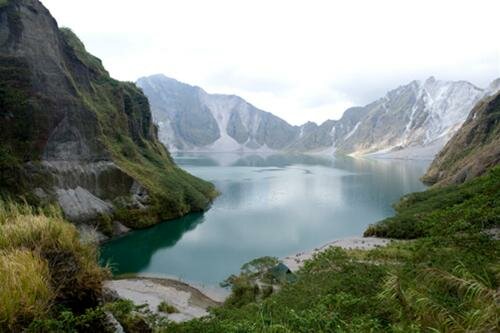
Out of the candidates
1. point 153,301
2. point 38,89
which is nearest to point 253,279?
point 153,301

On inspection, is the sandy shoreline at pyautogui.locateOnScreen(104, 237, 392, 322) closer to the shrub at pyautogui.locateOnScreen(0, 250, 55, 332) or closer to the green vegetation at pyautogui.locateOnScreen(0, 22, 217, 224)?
the shrub at pyautogui.locateOnScreen(0, 250, 55, 332)

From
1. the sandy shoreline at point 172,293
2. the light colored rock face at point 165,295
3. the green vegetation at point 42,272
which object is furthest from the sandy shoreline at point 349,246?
the green vegetation at point 42,272

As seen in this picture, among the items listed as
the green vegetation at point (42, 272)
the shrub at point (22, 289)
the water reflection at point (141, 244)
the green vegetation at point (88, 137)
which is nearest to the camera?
the shrub at point (22, 289)

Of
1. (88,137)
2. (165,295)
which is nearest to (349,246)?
(165,295)

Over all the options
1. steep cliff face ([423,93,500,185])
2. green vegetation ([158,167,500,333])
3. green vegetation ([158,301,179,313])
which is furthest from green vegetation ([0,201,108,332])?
steep cliff face ([423,93,500,185])

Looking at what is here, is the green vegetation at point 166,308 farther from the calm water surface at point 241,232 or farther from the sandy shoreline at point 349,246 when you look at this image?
the sandy shoreline at point 349,246
